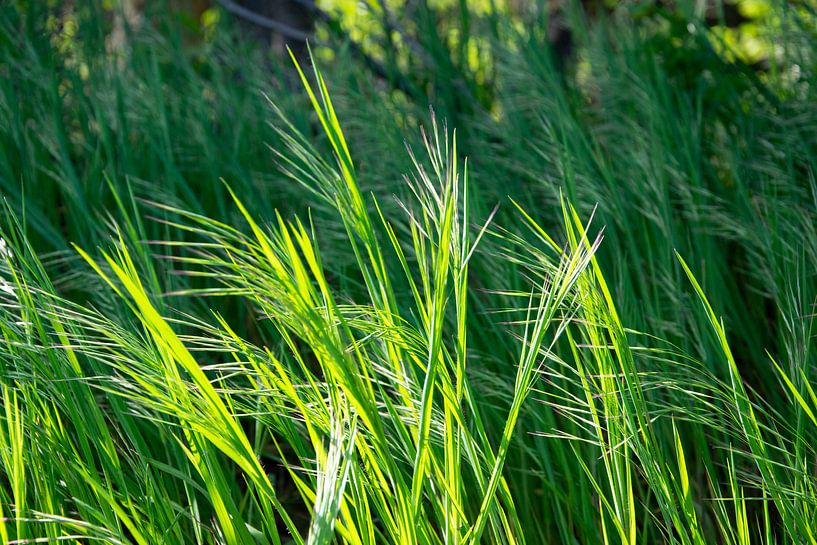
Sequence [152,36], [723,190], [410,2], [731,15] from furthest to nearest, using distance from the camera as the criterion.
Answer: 1. [731,15]
2. [410,2]
3. [152,36]
4. [723,190]

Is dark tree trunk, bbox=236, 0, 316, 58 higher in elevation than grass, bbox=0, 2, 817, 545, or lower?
higher

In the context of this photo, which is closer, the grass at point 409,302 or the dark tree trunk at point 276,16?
the grass at point 409,302

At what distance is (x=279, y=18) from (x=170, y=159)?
2229 millimetres

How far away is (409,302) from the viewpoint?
1.41m

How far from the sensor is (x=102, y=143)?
191cm

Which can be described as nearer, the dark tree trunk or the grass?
the grass

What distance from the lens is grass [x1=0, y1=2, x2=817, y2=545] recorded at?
817 mm

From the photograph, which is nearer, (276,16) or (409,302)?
(409,302)

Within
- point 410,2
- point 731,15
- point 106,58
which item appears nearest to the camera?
point 106,58

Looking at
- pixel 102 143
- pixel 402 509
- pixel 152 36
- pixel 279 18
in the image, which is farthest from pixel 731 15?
pixel 402 509

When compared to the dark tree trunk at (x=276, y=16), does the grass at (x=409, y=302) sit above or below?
below

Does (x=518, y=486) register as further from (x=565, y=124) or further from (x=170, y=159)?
(x=170, y=159)

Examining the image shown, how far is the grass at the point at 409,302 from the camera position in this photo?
817 mm

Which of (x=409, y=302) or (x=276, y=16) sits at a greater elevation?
(x=276, y=16)
